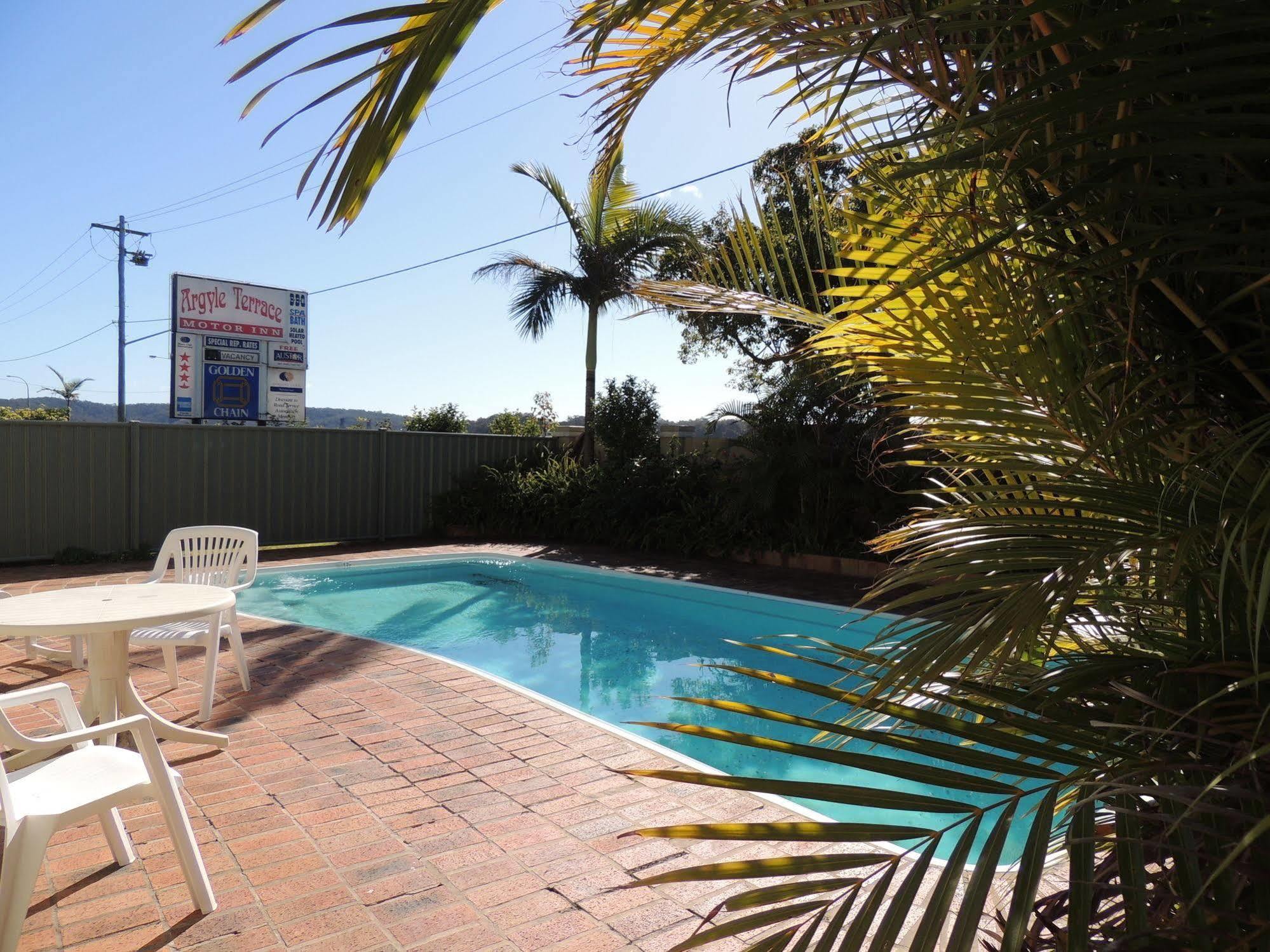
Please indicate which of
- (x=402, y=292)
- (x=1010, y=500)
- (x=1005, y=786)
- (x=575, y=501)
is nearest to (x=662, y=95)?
(x=1010, y=500)

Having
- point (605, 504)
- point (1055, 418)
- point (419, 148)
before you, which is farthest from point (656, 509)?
point (1055, 418)

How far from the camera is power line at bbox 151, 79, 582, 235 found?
176 cm

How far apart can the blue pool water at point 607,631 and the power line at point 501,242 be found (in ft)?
13.6

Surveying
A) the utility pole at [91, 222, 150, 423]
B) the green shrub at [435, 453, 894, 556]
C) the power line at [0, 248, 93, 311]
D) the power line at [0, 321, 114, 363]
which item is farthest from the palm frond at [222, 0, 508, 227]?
the power line at [0, 248, 93, 311]

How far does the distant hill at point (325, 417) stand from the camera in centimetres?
1293

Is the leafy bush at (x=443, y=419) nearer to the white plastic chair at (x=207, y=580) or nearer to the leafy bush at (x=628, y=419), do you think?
the leafy bush at (x=628, y=419)

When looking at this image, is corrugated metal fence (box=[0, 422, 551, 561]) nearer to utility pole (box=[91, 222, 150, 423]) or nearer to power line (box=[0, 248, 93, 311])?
utility pole (box=[91, 222, 150, 423])

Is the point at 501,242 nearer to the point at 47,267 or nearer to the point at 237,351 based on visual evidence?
the point at 237,351

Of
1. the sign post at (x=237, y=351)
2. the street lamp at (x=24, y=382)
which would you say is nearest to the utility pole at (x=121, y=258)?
the street lamp at (x=24, y=382)

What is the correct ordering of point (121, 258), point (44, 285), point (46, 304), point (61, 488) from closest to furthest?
point (61, 488)
point (121, 258)
point (44, 285)
point (46, 304)

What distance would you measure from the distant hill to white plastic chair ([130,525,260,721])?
6.63m

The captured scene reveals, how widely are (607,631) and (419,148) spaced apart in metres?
11.5

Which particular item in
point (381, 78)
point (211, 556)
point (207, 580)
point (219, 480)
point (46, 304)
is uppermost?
point (46, 304)

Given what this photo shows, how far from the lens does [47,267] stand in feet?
119
